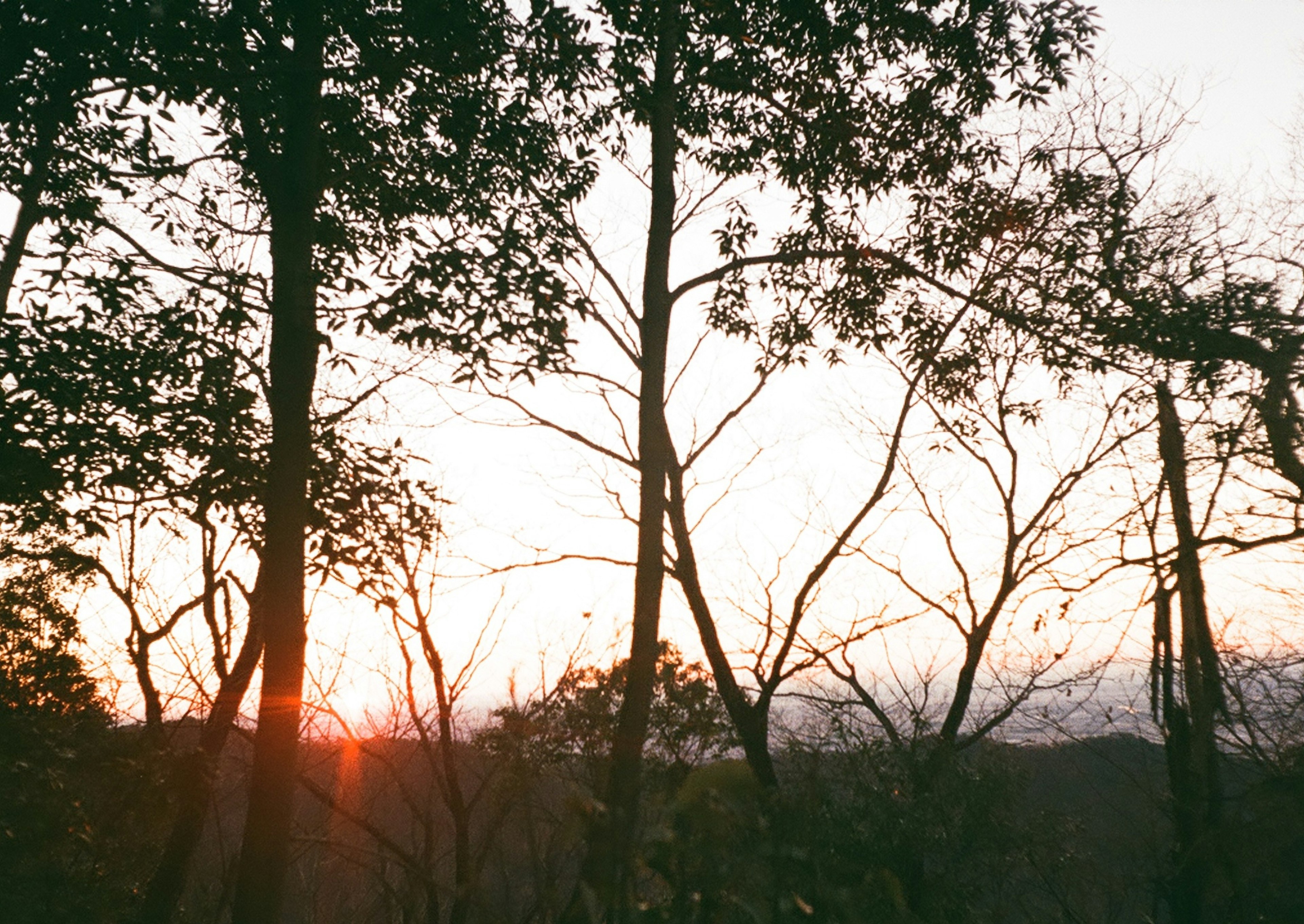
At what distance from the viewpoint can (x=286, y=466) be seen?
6078mm

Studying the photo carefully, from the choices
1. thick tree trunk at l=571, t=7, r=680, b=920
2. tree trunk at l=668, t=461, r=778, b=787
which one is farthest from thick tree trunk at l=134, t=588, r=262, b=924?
tree trunk at l=668, t=461, r=778, b=787

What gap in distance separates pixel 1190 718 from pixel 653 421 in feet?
32.3

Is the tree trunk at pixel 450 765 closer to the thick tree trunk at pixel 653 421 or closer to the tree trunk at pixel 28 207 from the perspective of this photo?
the thick tree trunk at pixel 653 421

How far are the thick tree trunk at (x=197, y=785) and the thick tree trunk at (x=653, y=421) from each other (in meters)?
4.34

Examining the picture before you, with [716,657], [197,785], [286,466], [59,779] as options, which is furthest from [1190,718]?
[59,779]

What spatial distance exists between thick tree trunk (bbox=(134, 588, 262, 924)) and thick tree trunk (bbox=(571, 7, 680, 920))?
434cm

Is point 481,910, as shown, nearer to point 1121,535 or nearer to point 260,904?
point 260,904

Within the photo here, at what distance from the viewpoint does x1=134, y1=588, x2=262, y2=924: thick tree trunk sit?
8930 millimetres

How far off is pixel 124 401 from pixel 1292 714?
606 inches

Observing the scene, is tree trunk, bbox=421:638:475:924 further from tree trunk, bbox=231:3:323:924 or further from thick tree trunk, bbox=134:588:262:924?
tree trunk, bbox=231:3:323:924

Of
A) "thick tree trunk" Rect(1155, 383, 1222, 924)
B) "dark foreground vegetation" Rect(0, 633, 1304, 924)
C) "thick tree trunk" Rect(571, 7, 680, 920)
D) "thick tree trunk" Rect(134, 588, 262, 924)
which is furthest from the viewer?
"thick tree trunk" Rect(1155, 383, 1222, 924)

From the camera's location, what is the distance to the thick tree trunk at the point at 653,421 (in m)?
7.89

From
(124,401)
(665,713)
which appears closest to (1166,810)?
(665,713)

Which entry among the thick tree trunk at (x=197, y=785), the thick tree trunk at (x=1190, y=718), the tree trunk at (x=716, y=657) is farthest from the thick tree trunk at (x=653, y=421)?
the thick tree trunk at (x=1190, y=718)
